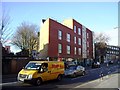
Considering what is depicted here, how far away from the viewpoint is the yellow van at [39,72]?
64.1 feet

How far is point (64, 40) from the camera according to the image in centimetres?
5869

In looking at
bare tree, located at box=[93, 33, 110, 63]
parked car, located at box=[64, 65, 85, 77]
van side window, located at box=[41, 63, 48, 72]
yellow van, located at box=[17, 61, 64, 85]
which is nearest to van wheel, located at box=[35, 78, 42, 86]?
yellow van, located at box=[17, 61, 64, 85]

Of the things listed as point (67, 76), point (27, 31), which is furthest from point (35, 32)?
point (67, 76)

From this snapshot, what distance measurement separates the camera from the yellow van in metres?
19.5

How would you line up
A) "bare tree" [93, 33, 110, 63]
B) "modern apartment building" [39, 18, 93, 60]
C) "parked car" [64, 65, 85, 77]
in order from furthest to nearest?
1. "bare tree" [93, 33, 110, 63]
2. "modern apartment building" [39, 18, 93, 60]
3. "parked car" [64, 65, 85, 77]

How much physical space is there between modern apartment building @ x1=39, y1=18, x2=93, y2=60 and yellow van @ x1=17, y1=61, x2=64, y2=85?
89.5ft

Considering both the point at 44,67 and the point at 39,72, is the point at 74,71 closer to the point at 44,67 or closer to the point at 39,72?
the point at 44,67

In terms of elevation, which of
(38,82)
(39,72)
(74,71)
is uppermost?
(39,72)

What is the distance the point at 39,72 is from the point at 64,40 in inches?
1523

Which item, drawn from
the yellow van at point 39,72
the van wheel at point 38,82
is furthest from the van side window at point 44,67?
the van wheel at point 38,82

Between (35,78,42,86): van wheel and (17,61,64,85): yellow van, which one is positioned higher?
(17,61,64,85): yellow van

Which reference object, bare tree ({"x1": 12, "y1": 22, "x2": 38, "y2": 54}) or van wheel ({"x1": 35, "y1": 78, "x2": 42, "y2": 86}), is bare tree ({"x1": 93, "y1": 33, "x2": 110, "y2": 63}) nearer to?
bare tree ({"x1": 12, "y1": 22, "x2": 38, "y2": 54})

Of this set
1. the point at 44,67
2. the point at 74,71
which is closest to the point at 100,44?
the point at 74,71

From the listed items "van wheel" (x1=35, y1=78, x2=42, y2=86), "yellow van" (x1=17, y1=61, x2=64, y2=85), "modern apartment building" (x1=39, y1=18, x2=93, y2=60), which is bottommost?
"van wheel" (x1=35, y1=78, x2=42, y2=86)
